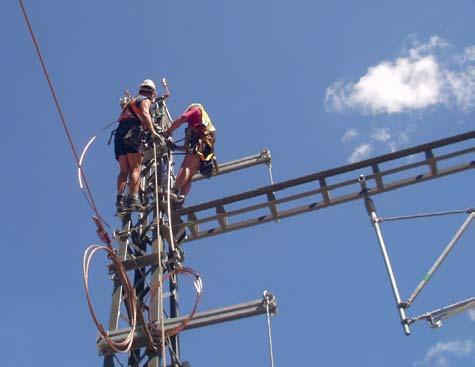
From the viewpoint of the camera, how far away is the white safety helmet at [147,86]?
31.6ft

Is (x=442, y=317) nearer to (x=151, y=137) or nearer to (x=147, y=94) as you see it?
(x=151, y=137)

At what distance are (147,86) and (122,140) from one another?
849 millimetres

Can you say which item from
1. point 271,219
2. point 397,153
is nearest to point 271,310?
point 271,219

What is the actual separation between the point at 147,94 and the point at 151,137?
2.45 feet

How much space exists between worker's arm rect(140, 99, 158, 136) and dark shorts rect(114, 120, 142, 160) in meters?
0.14

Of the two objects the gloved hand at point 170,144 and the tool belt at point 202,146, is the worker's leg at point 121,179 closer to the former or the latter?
the gloved hand at point 170,144

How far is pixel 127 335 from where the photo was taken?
7.14m

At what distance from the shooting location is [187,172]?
9.24 m

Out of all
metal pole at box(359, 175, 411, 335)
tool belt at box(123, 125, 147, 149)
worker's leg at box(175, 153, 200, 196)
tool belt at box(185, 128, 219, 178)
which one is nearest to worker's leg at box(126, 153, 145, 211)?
tool belt at box(123, 125, 147, 149)

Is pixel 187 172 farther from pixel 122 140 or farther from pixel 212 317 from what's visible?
pixel 212 317

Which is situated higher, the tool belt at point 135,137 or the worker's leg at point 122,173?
the tool belt at point 135,137

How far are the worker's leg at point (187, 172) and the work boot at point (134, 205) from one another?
70 cm

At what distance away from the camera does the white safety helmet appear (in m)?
9.63

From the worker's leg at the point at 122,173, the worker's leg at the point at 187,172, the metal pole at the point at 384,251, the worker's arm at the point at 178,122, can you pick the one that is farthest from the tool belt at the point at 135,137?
the metal pole at the point at 384,251
